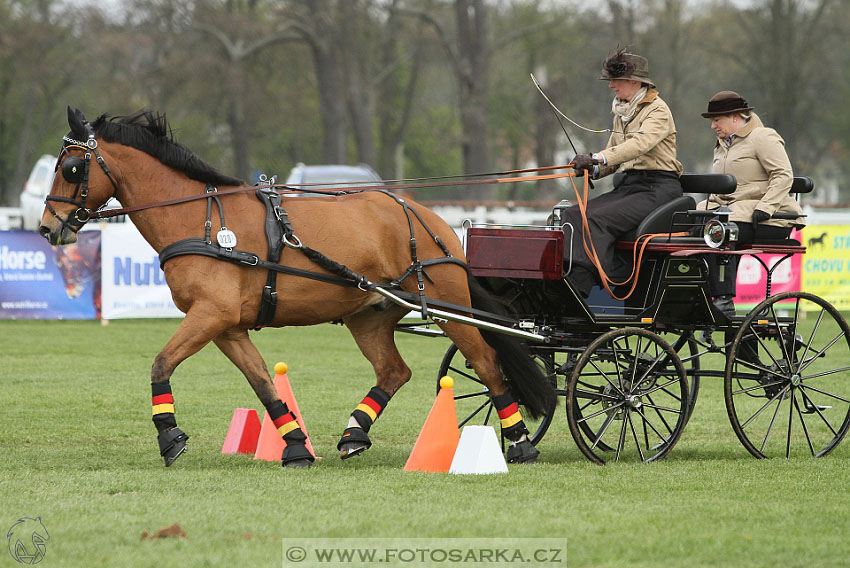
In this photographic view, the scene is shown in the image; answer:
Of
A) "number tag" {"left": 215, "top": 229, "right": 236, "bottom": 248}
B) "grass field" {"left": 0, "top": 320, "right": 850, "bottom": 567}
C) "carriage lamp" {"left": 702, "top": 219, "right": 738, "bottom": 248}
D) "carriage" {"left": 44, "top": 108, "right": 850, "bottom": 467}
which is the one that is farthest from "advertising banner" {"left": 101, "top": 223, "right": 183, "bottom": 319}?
"carriage lamp" {"left": 702, "top": 219, "right": 738, "bottom": 248}

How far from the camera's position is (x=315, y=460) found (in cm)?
691

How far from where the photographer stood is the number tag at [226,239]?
6.37 metres

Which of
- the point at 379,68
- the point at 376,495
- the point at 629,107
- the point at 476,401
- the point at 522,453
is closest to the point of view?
the point at 376,495

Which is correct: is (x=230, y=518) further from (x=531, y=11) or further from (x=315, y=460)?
(x=531, y=11)

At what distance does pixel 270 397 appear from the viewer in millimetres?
6590

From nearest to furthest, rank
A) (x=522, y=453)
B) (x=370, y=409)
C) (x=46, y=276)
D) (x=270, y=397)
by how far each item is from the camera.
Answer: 1. (x=270, y=397)
2. (x=522, y=453)
3. (x=370, y=409)
4. (x=46, y=276)

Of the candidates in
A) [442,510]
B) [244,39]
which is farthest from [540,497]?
[244,39]

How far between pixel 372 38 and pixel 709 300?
3569cm

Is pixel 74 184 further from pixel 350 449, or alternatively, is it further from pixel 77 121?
pixel 350 449

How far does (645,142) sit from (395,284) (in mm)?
1794

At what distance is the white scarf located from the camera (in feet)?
23.6

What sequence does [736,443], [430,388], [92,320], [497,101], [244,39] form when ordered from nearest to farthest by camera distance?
1. [736,443]
2. [430,388]
3. [92,320]
4. [244,39]
5. [497,101]

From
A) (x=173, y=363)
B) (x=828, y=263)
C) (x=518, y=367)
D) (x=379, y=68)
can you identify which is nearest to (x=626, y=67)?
(x=518, y=367)

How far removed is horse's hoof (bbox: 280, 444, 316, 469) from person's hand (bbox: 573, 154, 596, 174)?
2.34 meters
